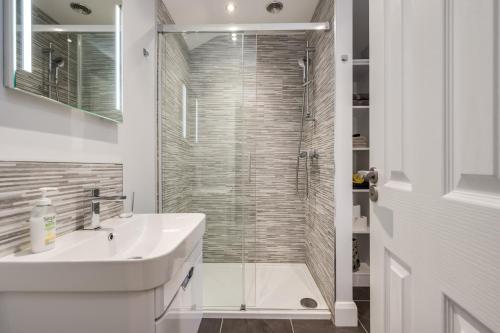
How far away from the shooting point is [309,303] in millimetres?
1901

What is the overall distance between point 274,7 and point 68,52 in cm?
173

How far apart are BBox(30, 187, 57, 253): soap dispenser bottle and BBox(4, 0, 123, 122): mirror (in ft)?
1.27

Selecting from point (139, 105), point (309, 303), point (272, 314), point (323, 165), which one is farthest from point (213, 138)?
point (309, 303)

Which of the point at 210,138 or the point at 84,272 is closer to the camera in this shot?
the point at 84,272

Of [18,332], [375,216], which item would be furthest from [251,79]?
[18,332]

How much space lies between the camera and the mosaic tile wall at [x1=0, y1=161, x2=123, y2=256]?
75 centimetres

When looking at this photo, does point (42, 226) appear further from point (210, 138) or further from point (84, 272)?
point (210, 138)

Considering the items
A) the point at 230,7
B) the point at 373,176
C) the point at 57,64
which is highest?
the point at 230,7

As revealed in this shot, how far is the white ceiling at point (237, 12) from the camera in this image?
81.0 inches

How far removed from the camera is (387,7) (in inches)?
28.9

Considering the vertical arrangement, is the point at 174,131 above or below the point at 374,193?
above

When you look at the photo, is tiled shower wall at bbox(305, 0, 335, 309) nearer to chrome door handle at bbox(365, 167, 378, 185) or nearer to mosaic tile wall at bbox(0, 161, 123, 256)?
chrome door handle at bbox(365, 167, 378, 185)

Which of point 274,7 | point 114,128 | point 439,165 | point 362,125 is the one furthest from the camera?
point 362,125

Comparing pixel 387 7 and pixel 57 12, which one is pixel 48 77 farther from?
pixel 387 7
